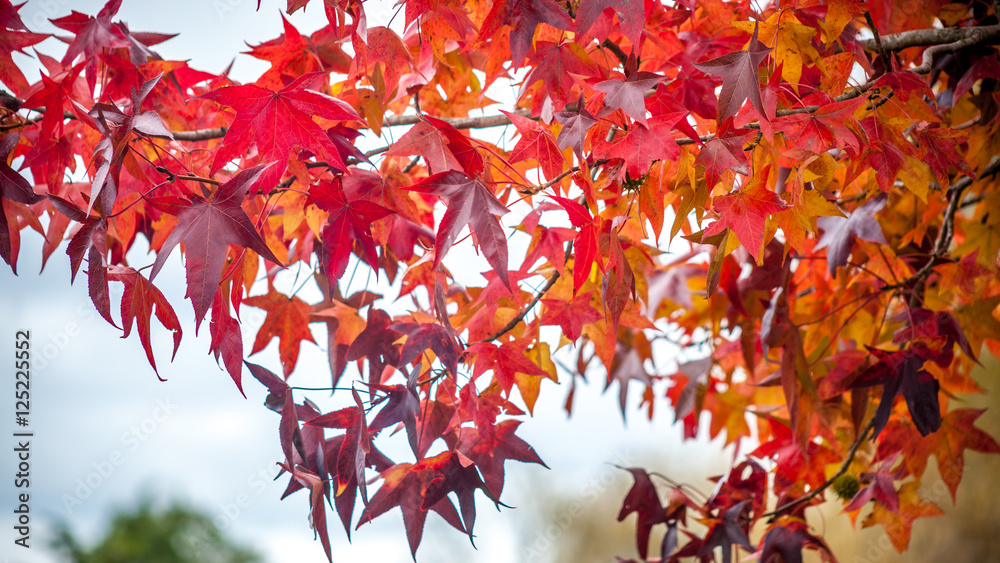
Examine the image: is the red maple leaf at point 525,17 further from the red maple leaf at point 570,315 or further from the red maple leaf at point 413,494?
the red maple leaf at point 413,494

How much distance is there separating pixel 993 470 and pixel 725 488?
3.18ft

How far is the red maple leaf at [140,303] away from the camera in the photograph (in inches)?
21.1

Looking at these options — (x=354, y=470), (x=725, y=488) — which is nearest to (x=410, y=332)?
(x=354, y=470)

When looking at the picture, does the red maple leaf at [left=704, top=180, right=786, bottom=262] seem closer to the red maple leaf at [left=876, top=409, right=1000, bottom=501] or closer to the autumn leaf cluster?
the autumn leaf cluster

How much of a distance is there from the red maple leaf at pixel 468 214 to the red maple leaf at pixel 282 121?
107mm

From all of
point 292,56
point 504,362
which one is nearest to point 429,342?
point 504,362

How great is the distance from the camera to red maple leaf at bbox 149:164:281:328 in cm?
47

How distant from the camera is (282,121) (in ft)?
1.84

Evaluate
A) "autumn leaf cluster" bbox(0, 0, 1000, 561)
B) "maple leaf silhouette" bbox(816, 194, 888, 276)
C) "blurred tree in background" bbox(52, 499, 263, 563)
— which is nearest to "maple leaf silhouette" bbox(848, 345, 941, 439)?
"autumn leaf cluster" bbox(0, 0, 1000, 561)

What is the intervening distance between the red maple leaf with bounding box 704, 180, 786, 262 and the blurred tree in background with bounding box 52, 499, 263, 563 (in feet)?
6.87

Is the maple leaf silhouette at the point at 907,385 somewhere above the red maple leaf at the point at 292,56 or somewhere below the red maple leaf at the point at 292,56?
below

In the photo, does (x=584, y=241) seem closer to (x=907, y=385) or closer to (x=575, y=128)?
(x=575, y=128)
